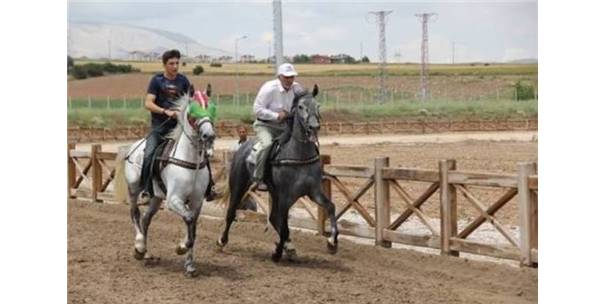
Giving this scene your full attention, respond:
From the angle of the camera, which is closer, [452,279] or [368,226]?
[452,279]

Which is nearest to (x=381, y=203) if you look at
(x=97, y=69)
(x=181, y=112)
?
(x=181, y=112)

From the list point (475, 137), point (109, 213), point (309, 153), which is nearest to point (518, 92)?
point (109, 213)

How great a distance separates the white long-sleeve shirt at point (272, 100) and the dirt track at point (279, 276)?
60.0 inches

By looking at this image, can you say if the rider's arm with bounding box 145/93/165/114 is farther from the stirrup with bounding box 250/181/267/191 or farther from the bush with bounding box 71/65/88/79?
the stirrup with bounding box 250/181/267/191

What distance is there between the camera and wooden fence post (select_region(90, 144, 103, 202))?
13.5 meters

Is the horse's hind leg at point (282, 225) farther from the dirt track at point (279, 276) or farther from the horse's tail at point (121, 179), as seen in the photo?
the horse's tail at point (121, 179)

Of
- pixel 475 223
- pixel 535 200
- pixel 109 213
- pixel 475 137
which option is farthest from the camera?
pixel 475 137

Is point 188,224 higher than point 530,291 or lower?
higher

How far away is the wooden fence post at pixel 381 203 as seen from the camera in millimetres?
9992

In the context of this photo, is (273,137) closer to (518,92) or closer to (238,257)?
(238,257)

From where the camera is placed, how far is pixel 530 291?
7781 mm

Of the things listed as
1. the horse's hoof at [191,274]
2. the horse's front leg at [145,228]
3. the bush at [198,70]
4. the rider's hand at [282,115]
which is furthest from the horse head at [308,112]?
the horse's hoof at [191,274]

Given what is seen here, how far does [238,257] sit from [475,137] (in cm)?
2688

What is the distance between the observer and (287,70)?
29.8 ft
